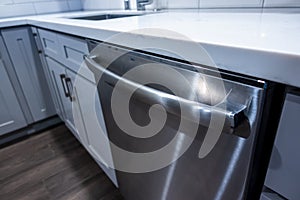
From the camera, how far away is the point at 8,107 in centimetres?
150

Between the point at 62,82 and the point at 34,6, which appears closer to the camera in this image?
the point at 62,82

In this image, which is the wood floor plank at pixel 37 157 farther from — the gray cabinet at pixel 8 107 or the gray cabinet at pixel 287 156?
the gray cabinet at pixel 287 156

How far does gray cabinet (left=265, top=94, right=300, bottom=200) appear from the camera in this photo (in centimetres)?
28

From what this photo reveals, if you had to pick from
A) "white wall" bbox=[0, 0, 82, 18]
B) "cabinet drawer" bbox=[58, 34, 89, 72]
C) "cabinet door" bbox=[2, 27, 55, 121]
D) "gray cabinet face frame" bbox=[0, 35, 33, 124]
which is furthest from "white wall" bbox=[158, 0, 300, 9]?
"white wall" bbox=[0, 0, 82, 18]

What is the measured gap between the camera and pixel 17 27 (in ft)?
4.56

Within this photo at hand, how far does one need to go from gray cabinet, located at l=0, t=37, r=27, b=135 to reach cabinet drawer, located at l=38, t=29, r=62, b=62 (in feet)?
1.05

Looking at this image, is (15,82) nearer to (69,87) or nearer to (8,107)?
(8,107)

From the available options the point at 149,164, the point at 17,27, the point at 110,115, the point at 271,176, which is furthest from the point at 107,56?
the point at 17,27

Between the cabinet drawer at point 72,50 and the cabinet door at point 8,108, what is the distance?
0.66 metres

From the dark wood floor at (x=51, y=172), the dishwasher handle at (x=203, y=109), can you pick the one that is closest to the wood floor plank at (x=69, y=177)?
the dark wood floor at (x=51, y=172)

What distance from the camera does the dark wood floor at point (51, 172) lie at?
113 centimetres

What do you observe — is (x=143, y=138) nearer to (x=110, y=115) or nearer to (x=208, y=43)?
(x=110, y=115)

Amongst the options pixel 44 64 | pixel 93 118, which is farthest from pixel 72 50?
pixel 44 64

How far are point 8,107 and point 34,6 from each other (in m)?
0.96
